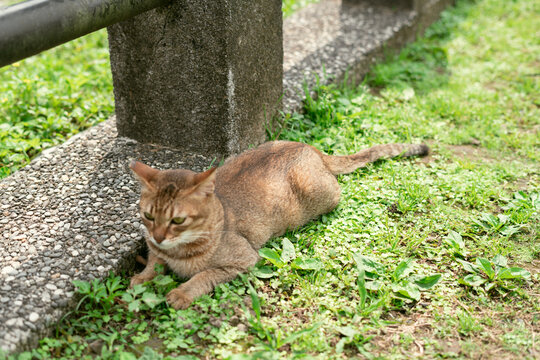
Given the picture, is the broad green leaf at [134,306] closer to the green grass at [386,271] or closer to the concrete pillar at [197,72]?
the green grass at [386,271]

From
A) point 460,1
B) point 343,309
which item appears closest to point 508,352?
point 343,309

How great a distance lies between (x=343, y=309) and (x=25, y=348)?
1.75 meters

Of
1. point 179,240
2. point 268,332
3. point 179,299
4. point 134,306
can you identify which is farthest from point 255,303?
point 134,306

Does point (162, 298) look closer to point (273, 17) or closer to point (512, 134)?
point (273, 17)

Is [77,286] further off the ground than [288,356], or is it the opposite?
[77,286]

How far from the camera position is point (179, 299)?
3.13 metres

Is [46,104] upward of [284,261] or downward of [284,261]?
upward

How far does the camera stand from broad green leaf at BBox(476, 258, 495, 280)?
3.41m

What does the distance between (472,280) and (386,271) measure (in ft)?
1.78

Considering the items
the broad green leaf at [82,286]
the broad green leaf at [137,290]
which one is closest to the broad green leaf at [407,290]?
the broad green leaf at [137,290]

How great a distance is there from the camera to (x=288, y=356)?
9.46 ft

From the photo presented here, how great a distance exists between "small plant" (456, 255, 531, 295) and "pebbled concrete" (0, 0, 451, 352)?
2065mm

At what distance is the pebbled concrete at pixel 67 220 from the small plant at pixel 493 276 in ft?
6.77

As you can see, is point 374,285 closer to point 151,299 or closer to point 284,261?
point 284,261
